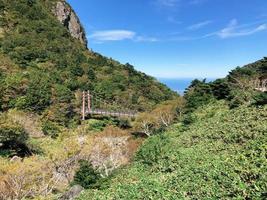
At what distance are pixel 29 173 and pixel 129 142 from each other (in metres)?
18.0

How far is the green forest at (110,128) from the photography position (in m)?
22.2

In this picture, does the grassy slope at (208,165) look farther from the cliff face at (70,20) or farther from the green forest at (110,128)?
the cliff face at (70,20)

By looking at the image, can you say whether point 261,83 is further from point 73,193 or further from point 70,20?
point 70,20

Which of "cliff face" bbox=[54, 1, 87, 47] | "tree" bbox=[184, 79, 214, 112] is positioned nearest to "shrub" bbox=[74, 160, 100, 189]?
"tree" bbox=[184, 79, 214, 112]

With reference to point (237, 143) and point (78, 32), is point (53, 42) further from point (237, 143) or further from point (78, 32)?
point (237, 143)

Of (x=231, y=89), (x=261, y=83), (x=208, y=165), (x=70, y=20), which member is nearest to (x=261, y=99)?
(x=231, y=89)

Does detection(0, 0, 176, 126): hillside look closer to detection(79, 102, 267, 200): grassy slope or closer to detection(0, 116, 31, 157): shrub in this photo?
detection(0, 116, 31, 157): shrub

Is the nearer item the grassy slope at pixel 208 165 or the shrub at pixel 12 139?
the grassy slope at pixel 208 165

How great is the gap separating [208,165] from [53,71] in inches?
2633

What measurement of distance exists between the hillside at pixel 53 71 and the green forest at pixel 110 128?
24 centimetres

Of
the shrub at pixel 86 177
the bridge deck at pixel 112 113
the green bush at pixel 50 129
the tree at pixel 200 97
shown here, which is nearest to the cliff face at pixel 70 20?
the bridge deck at pixel 112 113

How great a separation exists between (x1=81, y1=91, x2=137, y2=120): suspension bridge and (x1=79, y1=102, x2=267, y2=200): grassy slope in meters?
34.9

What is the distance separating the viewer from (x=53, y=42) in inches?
3984

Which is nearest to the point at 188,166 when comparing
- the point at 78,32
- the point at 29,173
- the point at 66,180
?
the point at 29,173
